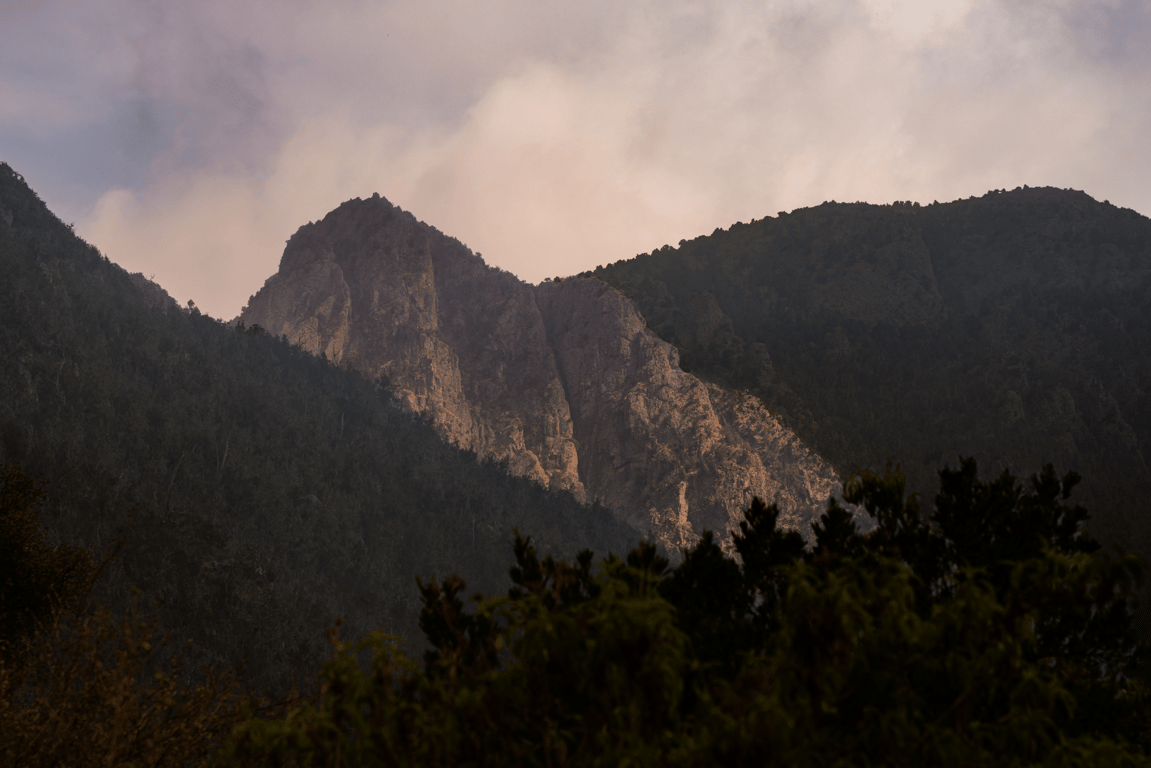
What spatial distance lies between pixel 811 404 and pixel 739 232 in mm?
49283

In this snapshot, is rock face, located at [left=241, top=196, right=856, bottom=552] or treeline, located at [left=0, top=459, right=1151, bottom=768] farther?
rock face, located at [left=241, top=196, right=856, bottom=552]

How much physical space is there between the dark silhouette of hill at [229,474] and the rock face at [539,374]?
25.9 ft

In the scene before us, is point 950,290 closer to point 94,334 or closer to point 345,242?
point 345,242

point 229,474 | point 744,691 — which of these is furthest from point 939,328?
point 744,691

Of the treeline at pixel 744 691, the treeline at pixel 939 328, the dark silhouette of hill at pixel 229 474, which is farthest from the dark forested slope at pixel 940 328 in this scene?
the treeline at pixel 744 691

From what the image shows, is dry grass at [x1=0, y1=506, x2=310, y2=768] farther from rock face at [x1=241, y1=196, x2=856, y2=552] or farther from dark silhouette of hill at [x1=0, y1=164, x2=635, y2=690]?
rock face at [x1=241, y1=196, x2=856, y2=552]

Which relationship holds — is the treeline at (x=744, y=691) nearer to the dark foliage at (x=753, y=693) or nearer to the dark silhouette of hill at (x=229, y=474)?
the dark foliage at (x=753, y=693)

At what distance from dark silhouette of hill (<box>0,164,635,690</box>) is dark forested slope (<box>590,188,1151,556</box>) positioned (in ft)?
119

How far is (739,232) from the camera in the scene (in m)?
131

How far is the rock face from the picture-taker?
81.1m

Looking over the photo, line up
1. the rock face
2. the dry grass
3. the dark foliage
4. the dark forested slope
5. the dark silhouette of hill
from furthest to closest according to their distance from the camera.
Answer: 1. the rock face
2. the dark forested slope
3. the dark silhouette of hill
4. the dry grass
5. the dark foliage

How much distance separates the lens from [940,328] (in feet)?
341

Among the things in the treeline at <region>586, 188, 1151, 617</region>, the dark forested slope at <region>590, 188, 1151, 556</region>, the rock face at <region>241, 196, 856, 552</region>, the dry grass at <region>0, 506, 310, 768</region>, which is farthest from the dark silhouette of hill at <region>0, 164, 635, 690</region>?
the dry grass at <region>0, 506, 310, 768</region>

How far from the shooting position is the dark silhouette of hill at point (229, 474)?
48.0 m
